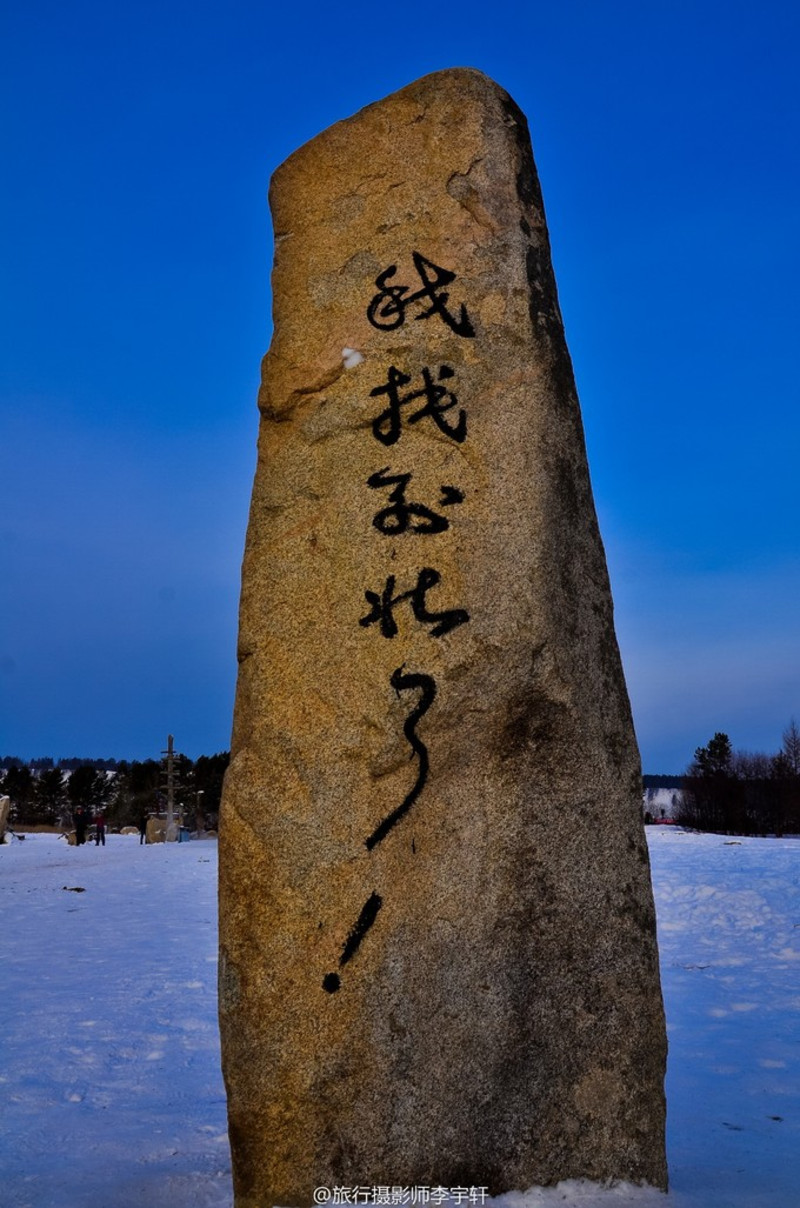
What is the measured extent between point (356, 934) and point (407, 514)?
58.9 inches

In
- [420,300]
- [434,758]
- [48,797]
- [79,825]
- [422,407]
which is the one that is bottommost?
[79,825]

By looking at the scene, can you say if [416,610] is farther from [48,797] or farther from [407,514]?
[48,797]

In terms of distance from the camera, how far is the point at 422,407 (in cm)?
373

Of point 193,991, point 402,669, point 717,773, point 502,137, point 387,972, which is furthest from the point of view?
point 717,773

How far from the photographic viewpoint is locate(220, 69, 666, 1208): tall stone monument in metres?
3.24

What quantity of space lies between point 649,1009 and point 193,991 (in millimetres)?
4155

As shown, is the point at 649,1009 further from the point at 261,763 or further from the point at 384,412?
the point at 384,412

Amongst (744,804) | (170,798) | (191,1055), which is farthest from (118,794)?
(191,1055)

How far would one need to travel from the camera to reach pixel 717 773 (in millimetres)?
47219

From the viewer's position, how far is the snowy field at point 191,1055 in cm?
368

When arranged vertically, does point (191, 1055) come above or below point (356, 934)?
below

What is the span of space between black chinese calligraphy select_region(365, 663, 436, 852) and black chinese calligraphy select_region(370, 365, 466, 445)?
0.92 meters

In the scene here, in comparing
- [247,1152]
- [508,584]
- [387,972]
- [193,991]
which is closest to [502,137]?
[508,584]

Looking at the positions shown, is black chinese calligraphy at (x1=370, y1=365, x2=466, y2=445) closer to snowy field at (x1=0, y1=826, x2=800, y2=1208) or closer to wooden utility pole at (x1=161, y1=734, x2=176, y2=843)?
snowy field at (x1=0, y1=826, x2=800, y2=1208)
